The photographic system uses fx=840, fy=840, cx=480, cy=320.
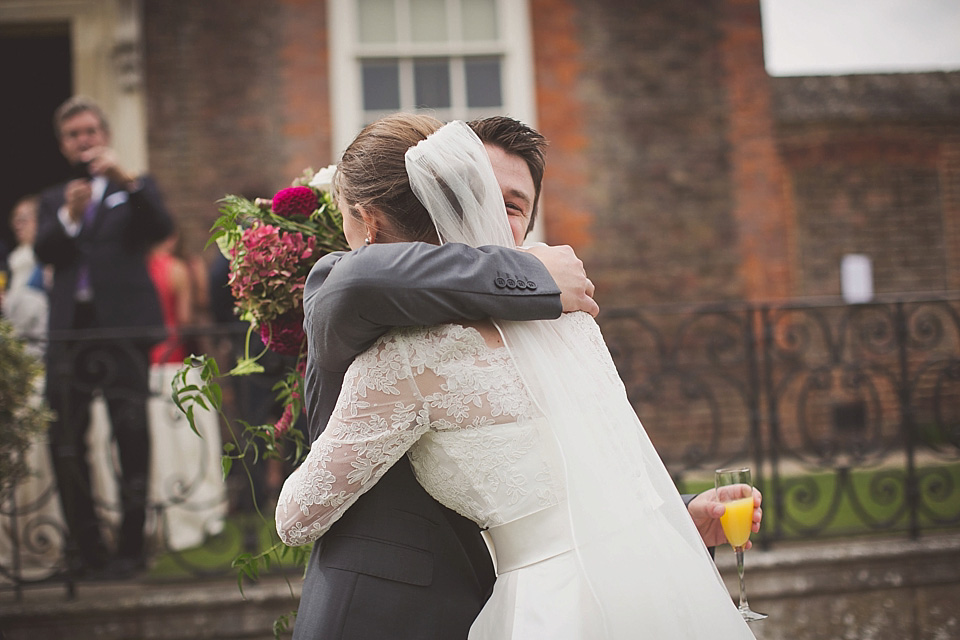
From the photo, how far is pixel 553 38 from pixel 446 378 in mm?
6326

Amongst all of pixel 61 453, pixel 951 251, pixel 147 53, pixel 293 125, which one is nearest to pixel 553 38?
pixel 293 125

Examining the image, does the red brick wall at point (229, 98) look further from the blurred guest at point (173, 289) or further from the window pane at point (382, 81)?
the blurred guest at point (173, 289)

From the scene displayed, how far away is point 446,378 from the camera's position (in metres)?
1.61

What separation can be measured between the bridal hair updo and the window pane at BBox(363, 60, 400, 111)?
5708mm

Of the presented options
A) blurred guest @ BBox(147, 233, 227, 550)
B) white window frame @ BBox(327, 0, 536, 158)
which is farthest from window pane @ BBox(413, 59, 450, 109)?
blurred guest @ BBox(147, 233, 227, 550)

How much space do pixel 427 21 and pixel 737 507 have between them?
618 cm

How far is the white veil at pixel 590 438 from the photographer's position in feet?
5.14

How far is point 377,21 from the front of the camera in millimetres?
7258

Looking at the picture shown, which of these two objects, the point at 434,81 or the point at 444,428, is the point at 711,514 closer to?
the point at 444,428

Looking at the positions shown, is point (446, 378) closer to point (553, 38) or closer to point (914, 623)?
point (914, 623)

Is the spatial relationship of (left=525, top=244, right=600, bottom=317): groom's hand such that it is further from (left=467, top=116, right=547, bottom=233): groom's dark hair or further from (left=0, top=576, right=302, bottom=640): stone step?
(left=0, top=576, right=302, bottom=640): stone step

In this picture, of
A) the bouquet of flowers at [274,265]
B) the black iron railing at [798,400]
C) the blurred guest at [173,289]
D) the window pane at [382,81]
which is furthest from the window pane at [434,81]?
the bouquet of flowers at [274,265]

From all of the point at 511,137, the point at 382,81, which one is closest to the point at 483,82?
the point at 382,81

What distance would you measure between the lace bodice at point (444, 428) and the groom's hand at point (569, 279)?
8.5 inches
